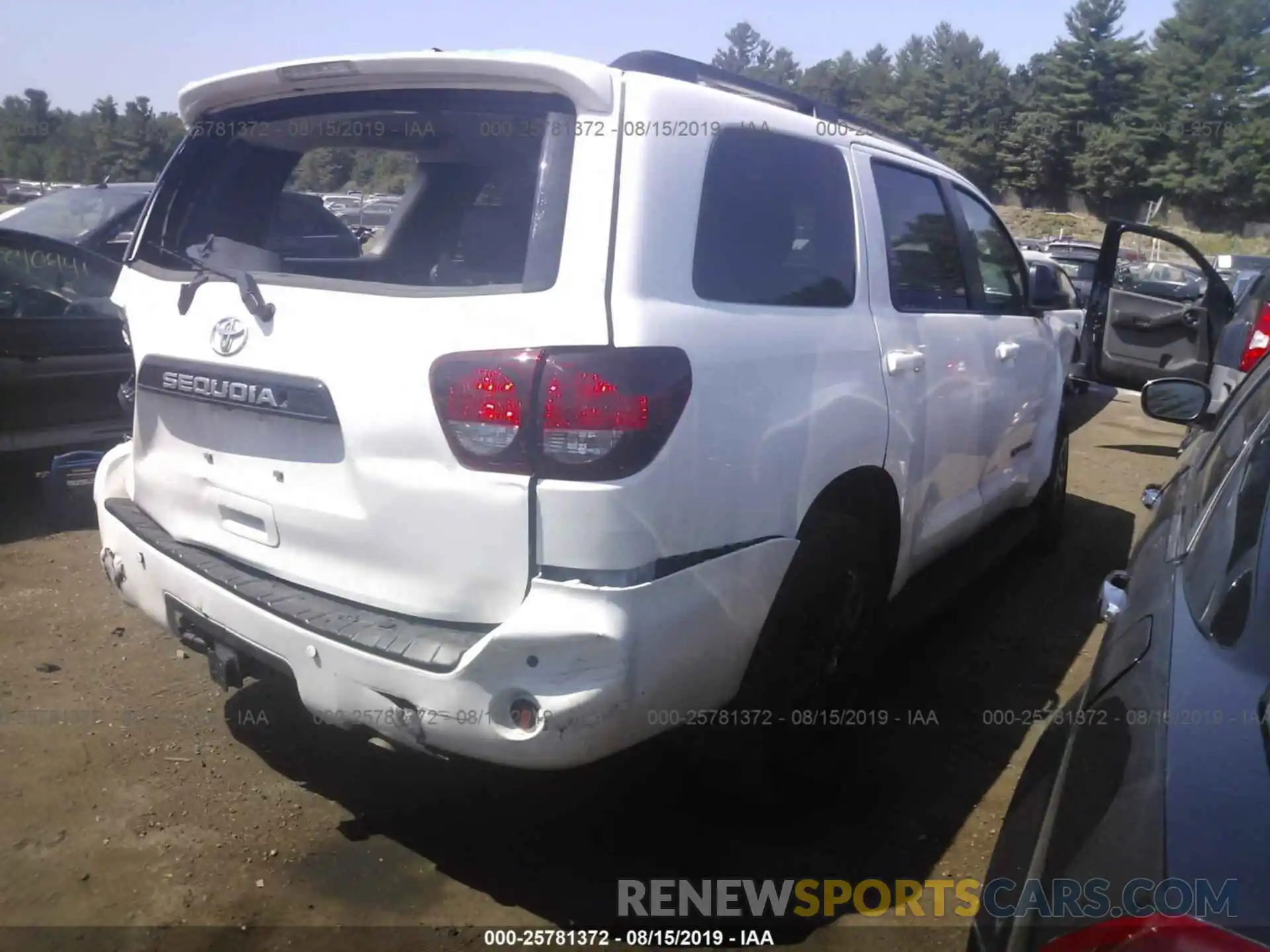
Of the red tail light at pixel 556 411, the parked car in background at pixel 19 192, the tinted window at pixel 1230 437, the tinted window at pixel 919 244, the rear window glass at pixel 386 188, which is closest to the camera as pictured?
the red tail light at pixel 556 411

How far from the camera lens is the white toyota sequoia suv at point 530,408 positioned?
2.26 m

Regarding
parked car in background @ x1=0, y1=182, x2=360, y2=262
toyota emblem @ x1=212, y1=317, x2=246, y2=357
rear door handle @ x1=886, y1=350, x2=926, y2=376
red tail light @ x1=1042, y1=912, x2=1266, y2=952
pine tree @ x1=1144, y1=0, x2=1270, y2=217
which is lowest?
red tail light @ x1=1042, y1=912, x2=1266, y2=952

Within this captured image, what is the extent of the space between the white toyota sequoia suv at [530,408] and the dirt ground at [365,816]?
17.6 inches

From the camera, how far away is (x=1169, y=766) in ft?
4.68

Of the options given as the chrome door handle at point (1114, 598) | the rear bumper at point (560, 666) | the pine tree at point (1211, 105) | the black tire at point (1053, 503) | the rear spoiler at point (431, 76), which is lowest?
the black tire at point (1053, 503)

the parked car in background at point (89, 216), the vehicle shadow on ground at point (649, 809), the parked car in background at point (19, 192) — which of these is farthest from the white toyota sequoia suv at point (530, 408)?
the parked car in background at point (19, 192)

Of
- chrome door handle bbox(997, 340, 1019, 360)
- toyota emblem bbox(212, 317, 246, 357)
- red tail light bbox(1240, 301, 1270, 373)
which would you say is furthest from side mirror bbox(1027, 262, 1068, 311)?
toyota emblem bbox(212, 317, 246, 357)

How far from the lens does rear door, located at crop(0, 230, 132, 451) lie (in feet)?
18.1

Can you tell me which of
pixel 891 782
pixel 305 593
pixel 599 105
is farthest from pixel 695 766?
pixel 599 105

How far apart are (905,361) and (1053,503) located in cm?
275

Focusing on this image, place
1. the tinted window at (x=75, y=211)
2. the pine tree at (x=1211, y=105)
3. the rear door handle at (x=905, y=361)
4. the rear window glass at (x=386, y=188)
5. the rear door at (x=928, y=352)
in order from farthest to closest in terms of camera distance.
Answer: the pine tree at (x=1211, y=105) < the tinted window at (x=75, y=211) < the rear door at (x=928, y=352) < the rear door handle at (x=905, y=361) < the rear window glass at (x=386, y=188)

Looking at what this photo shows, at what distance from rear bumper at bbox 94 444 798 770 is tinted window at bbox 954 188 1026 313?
7.17 ft

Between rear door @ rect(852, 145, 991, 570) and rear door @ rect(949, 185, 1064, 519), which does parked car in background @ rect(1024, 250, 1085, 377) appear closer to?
rear door @ rect(949, 185, 1064, 519)

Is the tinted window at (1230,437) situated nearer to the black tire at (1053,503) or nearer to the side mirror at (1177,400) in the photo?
the side mirror at (1177,400)
